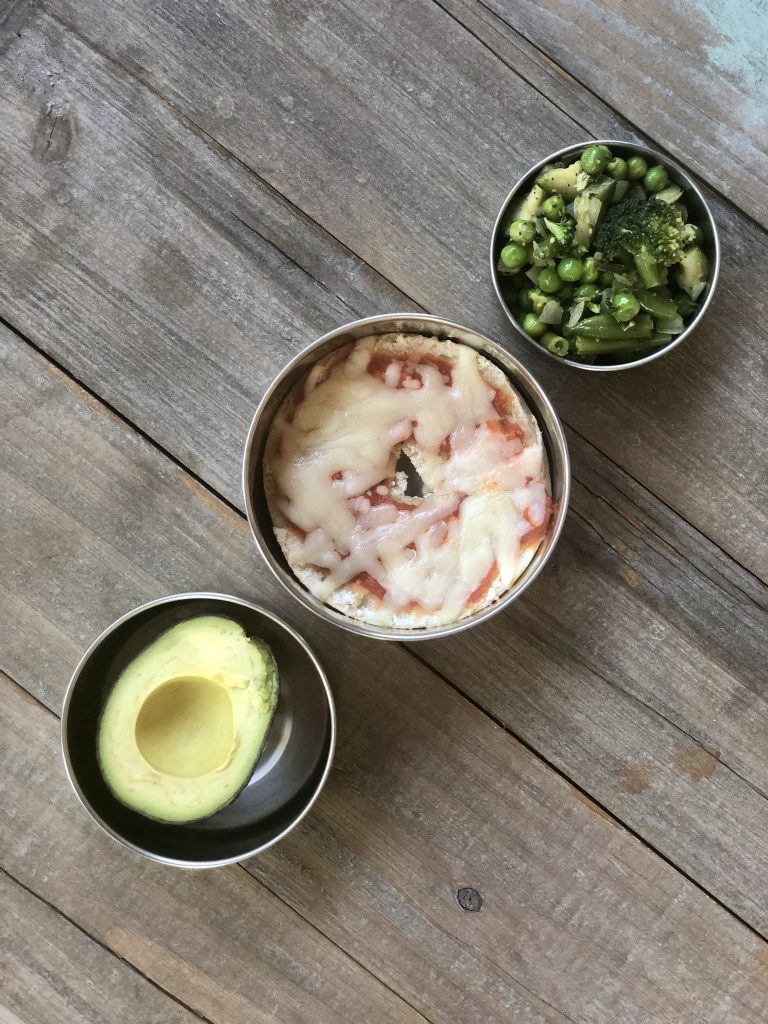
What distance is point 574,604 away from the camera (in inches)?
63.5

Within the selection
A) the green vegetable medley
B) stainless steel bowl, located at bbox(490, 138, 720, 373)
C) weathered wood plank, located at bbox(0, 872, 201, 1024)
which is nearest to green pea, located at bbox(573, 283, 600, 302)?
the green vegetable medley

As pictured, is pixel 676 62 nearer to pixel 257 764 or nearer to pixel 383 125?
pixel 383 125

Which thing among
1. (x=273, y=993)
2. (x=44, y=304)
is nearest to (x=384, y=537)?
(x=44, y=304)

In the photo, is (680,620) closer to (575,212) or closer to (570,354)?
(570,354)

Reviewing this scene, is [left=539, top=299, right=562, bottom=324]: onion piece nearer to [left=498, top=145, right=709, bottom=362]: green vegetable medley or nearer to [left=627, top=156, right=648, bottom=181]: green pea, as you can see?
[left=498, top=145, right=709, bottom=362]: green vegetable medley

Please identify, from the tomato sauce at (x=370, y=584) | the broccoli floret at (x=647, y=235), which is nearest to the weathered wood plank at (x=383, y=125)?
the broccoli floret at (x=647, y=235)

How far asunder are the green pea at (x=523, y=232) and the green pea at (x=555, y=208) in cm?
3

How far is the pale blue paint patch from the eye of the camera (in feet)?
5.05

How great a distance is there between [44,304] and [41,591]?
0.58 metres

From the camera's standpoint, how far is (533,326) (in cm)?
146

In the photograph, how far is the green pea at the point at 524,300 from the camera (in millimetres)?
1480

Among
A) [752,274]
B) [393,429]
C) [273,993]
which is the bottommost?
[273,993]

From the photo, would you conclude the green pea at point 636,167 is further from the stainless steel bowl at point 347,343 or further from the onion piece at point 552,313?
the stainless steel bowl at point 347,343

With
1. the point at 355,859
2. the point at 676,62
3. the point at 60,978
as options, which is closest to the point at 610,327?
the point at 676,62
